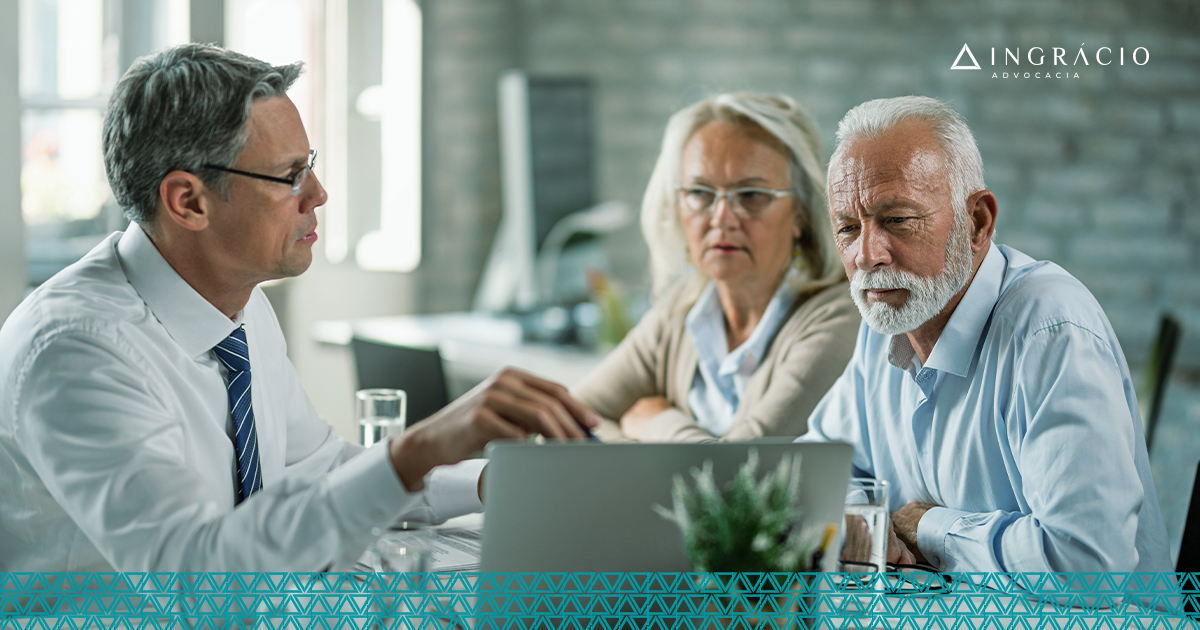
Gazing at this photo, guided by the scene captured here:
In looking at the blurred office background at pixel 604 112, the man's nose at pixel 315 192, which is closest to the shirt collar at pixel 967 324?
the man's nose at pixel 315 192

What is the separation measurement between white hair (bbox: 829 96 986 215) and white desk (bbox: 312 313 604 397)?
1.83m

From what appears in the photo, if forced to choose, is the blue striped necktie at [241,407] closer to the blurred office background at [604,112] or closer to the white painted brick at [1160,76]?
the blurred office background at [604,112]

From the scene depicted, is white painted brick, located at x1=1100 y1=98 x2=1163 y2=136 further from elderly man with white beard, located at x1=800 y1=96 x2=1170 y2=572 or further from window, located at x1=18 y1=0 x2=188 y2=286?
window, located at x1=18 y1=0 x2=188 y2=286

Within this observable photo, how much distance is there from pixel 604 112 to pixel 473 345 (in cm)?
136

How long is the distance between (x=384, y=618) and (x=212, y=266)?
0.62 meters

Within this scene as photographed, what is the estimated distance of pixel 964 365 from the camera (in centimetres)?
141

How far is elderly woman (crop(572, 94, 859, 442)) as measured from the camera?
6.03ft

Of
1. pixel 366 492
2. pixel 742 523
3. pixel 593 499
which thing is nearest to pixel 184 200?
pixel 366 492

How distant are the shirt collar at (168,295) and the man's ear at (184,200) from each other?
52 millimetres

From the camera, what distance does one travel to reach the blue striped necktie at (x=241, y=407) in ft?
4.59

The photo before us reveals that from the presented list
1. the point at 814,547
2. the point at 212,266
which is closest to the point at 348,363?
the point at 212,266

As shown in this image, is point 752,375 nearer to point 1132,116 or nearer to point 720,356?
point 720,356

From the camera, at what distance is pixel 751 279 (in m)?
1.98

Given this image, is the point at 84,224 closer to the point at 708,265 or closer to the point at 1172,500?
the point at 708,265
